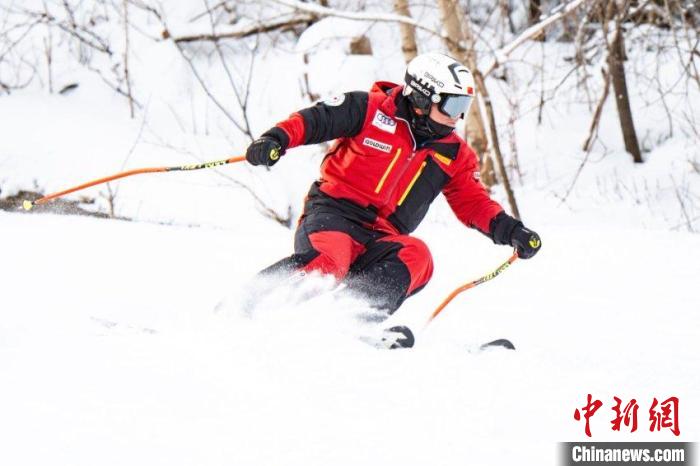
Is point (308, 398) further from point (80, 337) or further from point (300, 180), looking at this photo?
point (300, 180)

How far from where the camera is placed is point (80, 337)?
9.41 ft

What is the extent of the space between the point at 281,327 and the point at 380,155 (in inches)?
40.3

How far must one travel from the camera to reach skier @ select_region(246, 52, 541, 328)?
3.82 meters

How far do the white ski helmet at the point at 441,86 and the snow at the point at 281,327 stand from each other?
982 mm

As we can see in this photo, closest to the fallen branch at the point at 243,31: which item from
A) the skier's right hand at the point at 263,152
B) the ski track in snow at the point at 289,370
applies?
the ski track in snow at the point at 289,370

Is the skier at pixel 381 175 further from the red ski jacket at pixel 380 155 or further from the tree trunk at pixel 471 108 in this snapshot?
the tree trunk at pixel 471 108

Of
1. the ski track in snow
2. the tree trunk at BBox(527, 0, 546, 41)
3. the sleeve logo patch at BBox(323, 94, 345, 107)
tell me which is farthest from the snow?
the tree trunk at BBox(527, 0, 546, 41)

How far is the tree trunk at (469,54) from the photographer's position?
8.89 m

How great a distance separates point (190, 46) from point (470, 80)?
9527mm

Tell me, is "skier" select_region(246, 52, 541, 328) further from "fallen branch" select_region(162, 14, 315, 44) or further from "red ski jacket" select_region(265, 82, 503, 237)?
"fallen branch" select_region(162, 14, 315, 44)

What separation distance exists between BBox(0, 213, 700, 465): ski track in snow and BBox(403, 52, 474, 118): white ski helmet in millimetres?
987

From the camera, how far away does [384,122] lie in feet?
12.8

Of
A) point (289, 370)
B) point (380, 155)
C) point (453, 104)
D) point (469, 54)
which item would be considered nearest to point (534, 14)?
point (469, 54)

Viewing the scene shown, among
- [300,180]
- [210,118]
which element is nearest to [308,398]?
[300,180]
